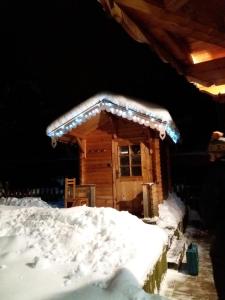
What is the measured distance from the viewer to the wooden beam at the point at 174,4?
269 cm

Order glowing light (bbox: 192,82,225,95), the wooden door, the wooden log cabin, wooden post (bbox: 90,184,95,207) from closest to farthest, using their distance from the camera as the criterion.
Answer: glowing light (bbox: 192,82,225,95)
the wooden log cabin
wooden post (bbox: 90,184,95,207)
the wooden door

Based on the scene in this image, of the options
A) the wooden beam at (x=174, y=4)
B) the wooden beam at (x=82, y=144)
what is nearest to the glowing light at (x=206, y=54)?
the wooden beam at (x=174, y=4)

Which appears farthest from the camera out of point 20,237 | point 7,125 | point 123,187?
point 7,125

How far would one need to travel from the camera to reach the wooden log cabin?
468 inches

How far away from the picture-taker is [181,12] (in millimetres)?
2844

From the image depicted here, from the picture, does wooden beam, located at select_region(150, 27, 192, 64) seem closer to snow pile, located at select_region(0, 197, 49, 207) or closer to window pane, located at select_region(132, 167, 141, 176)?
window pane, located at select_region(132, 167, 141, 176)

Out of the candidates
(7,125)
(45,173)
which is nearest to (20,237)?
(45,173)

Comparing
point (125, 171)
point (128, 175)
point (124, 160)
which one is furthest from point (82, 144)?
point (128, 175)

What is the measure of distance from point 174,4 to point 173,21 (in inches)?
6.8

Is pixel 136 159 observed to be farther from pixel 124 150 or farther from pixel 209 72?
pixel 209 72

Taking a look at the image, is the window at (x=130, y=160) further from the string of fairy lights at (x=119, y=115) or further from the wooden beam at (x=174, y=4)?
the wooden beam at (x=174, y=4)

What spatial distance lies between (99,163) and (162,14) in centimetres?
1068

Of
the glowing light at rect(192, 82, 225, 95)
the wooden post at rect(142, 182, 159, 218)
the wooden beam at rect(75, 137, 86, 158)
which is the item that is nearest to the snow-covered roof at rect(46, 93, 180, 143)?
the wooden beam at rect(75, 137, 86, 158)

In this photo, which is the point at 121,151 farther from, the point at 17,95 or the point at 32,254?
the point at 17,95
